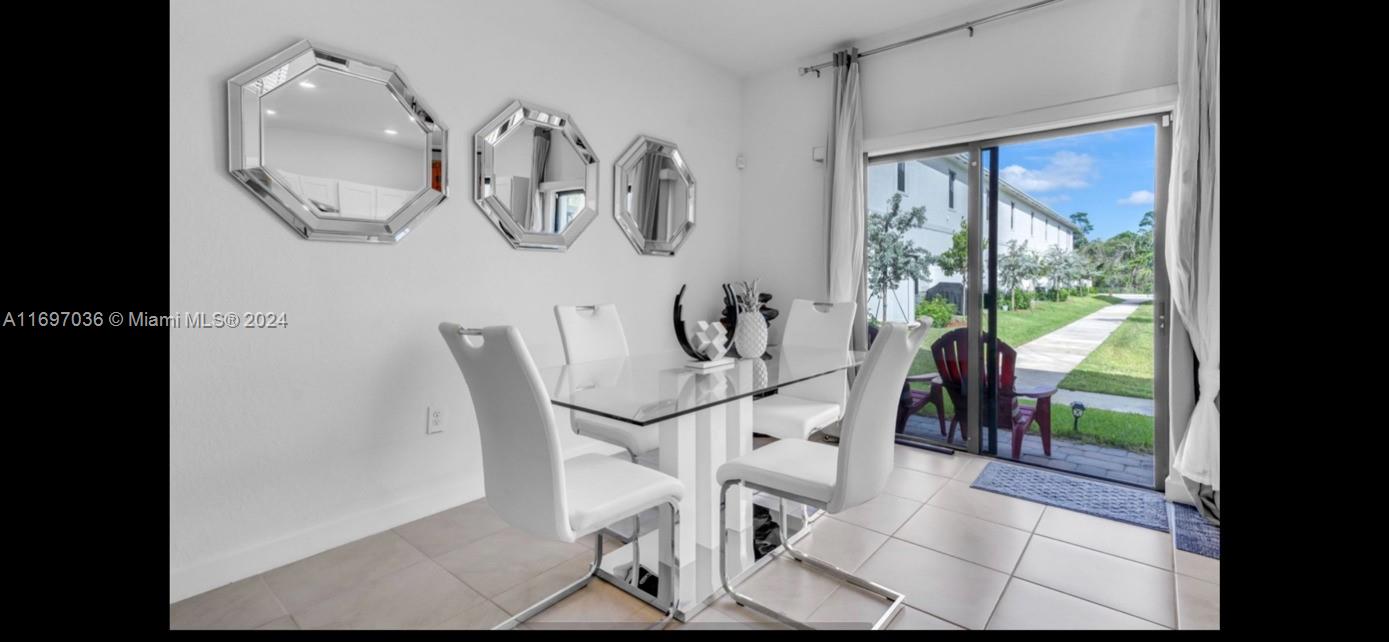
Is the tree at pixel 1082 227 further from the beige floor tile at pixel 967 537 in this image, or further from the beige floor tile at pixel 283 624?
the beige floor tile at pixel 283 624

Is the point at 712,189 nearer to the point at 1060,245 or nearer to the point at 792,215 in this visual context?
the point at 792,215

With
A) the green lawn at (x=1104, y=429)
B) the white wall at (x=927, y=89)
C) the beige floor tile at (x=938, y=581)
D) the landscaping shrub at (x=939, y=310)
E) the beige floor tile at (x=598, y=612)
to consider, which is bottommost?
the beige floor tile at (x=598, y=612)

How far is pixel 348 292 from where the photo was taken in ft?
7.73

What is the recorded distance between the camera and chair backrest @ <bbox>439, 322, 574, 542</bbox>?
1423 millimetres

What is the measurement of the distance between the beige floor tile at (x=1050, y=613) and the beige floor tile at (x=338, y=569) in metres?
1.97

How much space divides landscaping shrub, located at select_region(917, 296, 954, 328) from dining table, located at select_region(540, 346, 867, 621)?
137 centimetres

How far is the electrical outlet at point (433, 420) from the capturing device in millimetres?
2623

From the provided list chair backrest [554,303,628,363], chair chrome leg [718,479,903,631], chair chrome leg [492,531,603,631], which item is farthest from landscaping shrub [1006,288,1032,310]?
chair chrome leg [492,531,603,631]

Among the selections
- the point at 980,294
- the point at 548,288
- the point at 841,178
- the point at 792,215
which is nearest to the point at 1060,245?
the point at 980,294

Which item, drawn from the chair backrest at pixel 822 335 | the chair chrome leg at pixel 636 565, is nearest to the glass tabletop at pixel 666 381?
the chair backrest at pixel 822 335

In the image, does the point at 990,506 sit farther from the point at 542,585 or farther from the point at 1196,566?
the point at 542,585

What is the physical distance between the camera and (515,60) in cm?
289

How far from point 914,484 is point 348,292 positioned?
2.68m
